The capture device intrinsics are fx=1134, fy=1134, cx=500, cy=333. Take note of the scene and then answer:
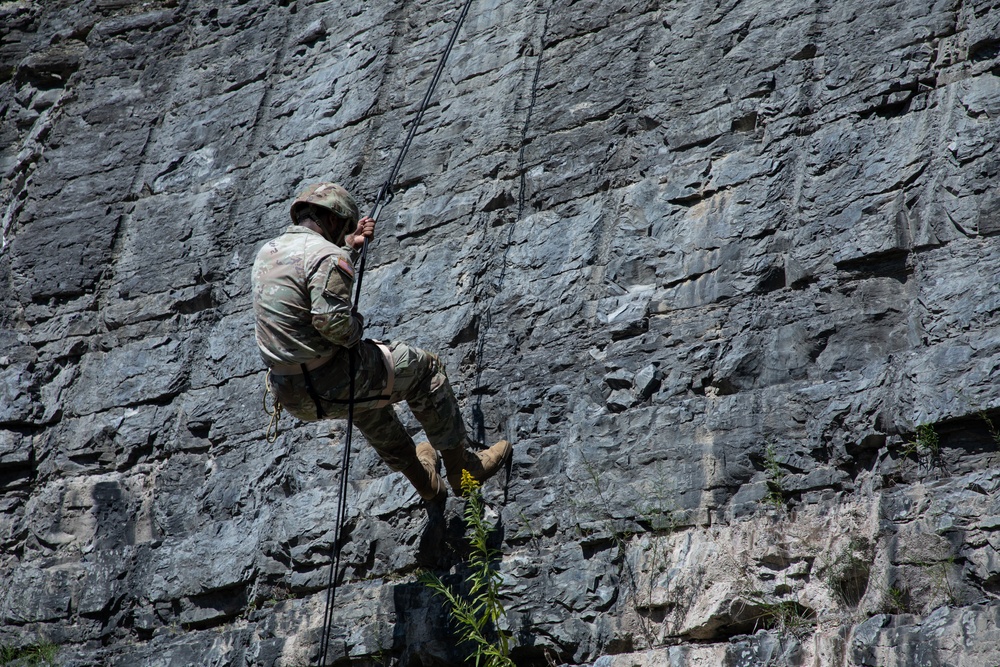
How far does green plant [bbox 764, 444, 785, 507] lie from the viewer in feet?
17.5

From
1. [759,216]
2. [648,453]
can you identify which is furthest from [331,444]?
[759,216]

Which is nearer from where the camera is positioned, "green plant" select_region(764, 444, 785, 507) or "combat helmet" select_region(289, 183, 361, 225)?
"green plant" select_region(764, 444, 785, 507)

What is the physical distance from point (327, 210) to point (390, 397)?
1037 mm

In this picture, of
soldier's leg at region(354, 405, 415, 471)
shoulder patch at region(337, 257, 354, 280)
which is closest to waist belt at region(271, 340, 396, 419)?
soldier's leg at region(354, 405, 415, 471)

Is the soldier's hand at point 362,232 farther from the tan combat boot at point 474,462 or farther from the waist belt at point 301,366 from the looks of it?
the tan combat boot at point 474,462

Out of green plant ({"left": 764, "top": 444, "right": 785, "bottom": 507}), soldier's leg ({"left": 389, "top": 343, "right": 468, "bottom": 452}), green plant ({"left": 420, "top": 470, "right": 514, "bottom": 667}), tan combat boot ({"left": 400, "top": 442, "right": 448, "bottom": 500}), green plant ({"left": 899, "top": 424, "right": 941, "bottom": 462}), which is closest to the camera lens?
green plant ({"left": 899, "top": 424, "right": 941, "bottom": 462})

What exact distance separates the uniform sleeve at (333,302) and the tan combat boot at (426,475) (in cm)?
87

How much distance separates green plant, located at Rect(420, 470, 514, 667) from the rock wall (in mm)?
119

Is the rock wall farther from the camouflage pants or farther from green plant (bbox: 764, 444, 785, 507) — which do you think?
the camouflage pants

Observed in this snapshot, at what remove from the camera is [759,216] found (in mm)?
6020

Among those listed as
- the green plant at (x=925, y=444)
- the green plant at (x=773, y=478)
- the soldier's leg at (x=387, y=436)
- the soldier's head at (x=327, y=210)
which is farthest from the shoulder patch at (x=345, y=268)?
the green plant at (x=925, y=444)

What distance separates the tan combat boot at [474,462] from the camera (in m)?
6.12

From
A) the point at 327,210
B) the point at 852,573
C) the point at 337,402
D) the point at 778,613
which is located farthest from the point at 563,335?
the point at 852,573

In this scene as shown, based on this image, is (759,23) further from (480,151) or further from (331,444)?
(331,444)
